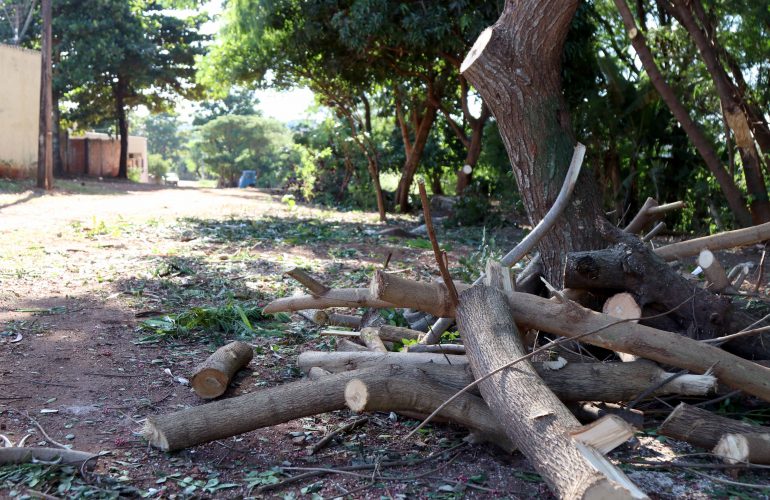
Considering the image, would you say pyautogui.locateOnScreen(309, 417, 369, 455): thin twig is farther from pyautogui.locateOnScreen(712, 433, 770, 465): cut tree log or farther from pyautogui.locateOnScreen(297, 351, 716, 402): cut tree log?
pyautogui.locateOnScreen(712, 433, 770, 465): cut tree log

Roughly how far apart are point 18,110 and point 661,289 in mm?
18039

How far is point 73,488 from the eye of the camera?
279cm

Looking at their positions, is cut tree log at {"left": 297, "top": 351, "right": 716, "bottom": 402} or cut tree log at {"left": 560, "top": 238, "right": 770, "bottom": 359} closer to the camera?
cut tree log at {"left": 297, "top": 351, "right": 716, "bottom": 402}

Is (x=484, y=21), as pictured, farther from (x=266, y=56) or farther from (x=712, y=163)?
(x=266, y=56)

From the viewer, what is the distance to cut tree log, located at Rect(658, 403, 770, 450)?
3031 mm

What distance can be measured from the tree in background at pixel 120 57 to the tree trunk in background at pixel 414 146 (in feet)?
40.3

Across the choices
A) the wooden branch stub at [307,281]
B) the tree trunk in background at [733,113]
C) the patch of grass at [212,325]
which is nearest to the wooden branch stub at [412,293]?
the wooden branch stub at [307,281]

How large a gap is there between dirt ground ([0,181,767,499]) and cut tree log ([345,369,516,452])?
0.15 metres

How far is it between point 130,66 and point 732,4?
→ 20518mm

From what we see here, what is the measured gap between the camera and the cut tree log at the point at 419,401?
3156 mm

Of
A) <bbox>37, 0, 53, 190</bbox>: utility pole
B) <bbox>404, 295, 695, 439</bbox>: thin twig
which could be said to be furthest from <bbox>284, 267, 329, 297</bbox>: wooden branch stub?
<bbox>37, 0, 53, 190</bbox>: utility pole

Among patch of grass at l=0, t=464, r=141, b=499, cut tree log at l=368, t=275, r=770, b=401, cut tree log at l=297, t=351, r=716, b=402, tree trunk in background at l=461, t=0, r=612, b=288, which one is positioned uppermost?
tree trunk in background at l=461, t=0, r=612, b=288

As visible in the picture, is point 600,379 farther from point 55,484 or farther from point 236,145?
point 236,145

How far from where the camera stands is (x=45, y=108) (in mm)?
16391
